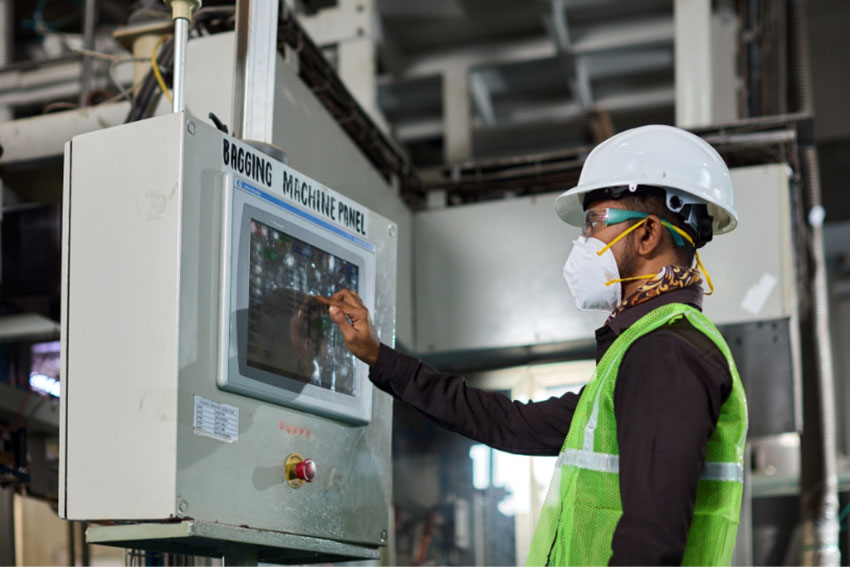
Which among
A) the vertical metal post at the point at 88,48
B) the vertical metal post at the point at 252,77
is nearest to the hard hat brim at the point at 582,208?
the vertical metal post at the point at 252,77

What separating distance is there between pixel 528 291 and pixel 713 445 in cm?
169

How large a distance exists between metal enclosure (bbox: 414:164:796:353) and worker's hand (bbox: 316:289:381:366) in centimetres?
132

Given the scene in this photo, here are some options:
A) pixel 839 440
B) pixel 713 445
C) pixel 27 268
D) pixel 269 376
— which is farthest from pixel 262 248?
pixel 839 440

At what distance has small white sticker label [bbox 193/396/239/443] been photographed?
158 cm

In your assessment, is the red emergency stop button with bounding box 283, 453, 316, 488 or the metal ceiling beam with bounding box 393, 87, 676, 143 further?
the metal ceiling beam with bounding box 393, 87, 676, 143

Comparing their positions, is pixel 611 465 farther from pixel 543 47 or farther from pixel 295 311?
pixel 543 47

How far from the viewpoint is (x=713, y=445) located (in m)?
1.53

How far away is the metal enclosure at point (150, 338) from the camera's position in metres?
1.54

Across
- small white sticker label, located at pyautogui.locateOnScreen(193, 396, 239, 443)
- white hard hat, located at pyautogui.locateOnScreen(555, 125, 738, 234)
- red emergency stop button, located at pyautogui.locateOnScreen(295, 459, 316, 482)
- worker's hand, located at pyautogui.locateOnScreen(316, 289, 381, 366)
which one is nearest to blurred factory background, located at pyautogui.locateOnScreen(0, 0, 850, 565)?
small white sticker label, located at pyautogui.locateOnScreen(193, 396, 239, 443)

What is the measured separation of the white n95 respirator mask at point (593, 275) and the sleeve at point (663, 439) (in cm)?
24

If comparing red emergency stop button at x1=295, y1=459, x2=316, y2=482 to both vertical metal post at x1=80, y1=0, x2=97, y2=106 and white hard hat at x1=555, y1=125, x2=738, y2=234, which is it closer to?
white hard hat at x1=555, y1=125, x2=738, y2=234

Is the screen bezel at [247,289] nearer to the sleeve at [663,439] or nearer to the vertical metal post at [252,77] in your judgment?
the vertical metal post at [252,77]

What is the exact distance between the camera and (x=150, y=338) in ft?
5.12

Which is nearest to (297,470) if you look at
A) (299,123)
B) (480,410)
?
(480,410)
